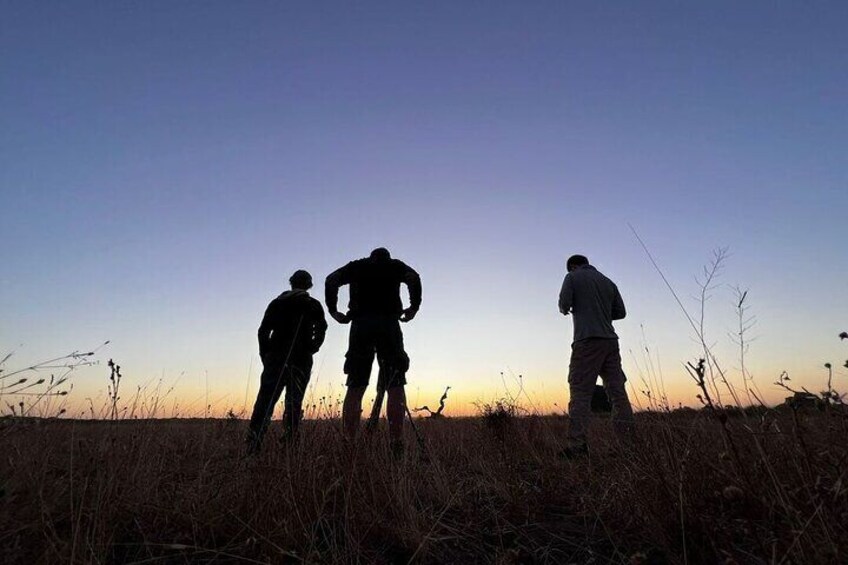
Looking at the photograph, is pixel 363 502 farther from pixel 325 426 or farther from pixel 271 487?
pixel 325 426

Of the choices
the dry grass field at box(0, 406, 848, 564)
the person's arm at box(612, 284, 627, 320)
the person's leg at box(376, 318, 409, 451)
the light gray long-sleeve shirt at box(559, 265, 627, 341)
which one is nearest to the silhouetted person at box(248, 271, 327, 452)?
the person's leg at box(376, 318, 409, 451)

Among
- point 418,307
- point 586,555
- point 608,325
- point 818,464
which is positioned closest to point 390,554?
point 586,555

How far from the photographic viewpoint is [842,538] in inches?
52.1

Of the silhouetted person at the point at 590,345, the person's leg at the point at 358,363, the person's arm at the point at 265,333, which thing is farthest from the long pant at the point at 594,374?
the person's arm at the point at 265,333

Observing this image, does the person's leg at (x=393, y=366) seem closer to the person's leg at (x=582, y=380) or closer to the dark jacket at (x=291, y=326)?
the dark jacket at (x=291, y=326)

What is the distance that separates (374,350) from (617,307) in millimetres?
2778

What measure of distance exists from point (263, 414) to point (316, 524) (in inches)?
118

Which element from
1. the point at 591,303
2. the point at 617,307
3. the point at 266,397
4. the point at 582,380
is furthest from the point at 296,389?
the point at 617,307

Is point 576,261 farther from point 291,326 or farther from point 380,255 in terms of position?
A: point 291,326

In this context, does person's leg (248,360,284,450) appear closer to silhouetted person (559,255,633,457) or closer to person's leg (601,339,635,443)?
silhouetted person (559,255,633,457)

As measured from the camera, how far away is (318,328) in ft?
17.0

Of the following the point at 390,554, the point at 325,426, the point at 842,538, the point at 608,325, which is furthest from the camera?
the point at 608,325

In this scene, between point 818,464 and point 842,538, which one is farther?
point 818,464

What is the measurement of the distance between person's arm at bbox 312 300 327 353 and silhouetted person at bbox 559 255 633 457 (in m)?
2.58
